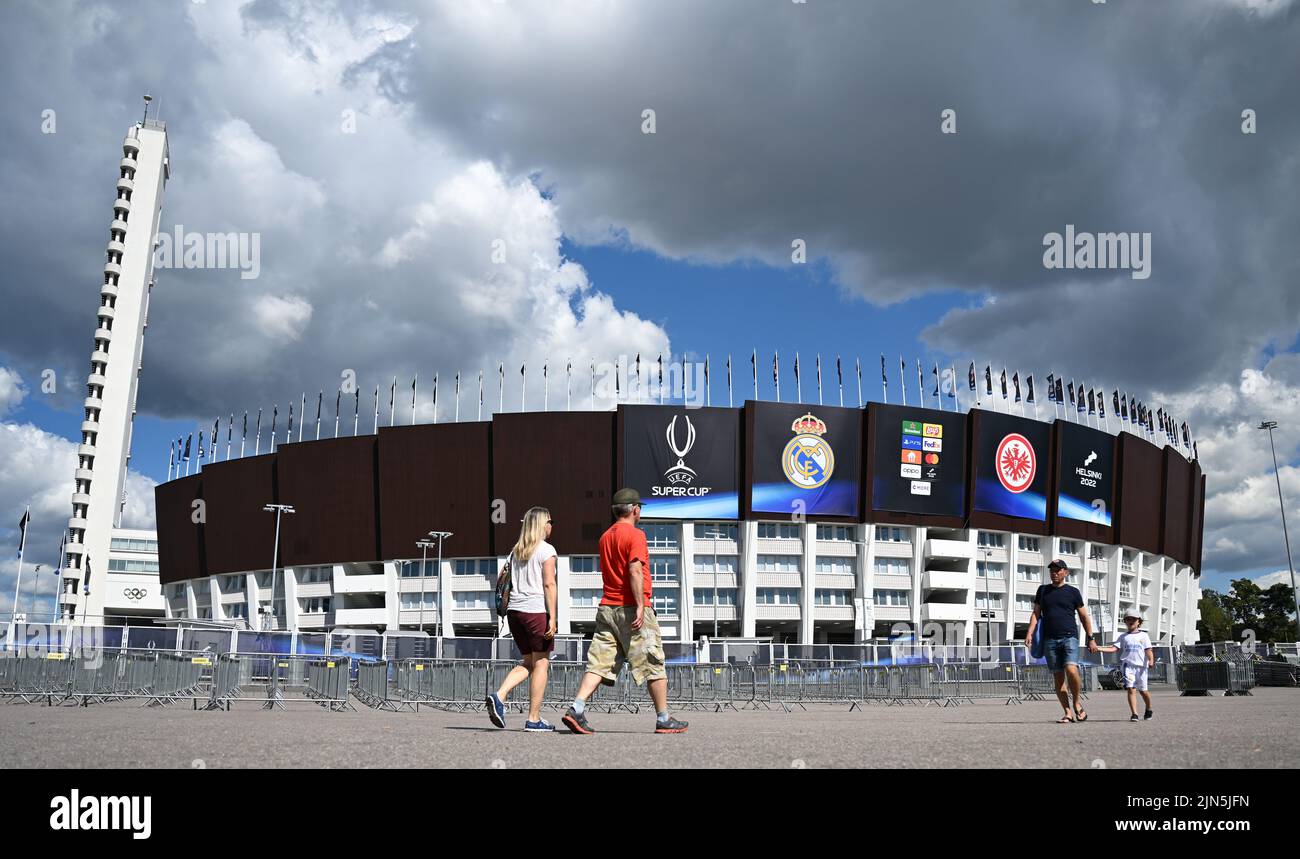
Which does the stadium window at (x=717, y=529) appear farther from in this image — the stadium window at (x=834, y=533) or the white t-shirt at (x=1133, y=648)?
the white t-shirt at (x=1133, y=648)

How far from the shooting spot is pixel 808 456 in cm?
7806

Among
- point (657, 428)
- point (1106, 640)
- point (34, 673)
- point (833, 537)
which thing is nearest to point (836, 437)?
point (833, 537)

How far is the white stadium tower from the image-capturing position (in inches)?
3780

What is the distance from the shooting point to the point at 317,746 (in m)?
6.72

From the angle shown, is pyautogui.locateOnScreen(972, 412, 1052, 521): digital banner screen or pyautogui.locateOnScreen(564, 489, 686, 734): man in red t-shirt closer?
pyautogui.locateOnScreen(564, 489, 686, 734): man in red t-shirt

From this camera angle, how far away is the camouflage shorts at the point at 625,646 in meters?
8.68

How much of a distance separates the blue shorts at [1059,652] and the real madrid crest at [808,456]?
65696 millimetres

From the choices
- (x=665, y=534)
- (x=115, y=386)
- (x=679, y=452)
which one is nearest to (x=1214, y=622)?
(x=665, y=534)

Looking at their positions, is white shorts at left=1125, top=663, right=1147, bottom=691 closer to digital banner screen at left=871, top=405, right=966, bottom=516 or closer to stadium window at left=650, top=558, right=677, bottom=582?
digital banner screen at left=871, top=405, right=966, bottom=516

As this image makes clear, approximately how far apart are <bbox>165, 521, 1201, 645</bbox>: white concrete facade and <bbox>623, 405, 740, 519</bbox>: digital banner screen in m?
2.50

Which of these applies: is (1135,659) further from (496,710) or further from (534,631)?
(496,710)

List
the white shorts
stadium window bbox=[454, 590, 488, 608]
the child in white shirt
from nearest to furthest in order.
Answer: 1. the white shorts
2. the child in white shirt
3. stadium window bbox=[454, 590, 488, 608]

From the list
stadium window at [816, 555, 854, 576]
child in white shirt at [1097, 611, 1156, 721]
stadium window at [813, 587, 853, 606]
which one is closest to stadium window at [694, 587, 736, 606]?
stadium window at [813, 587, 853, 606]

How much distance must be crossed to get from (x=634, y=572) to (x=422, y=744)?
2367 millimetres
